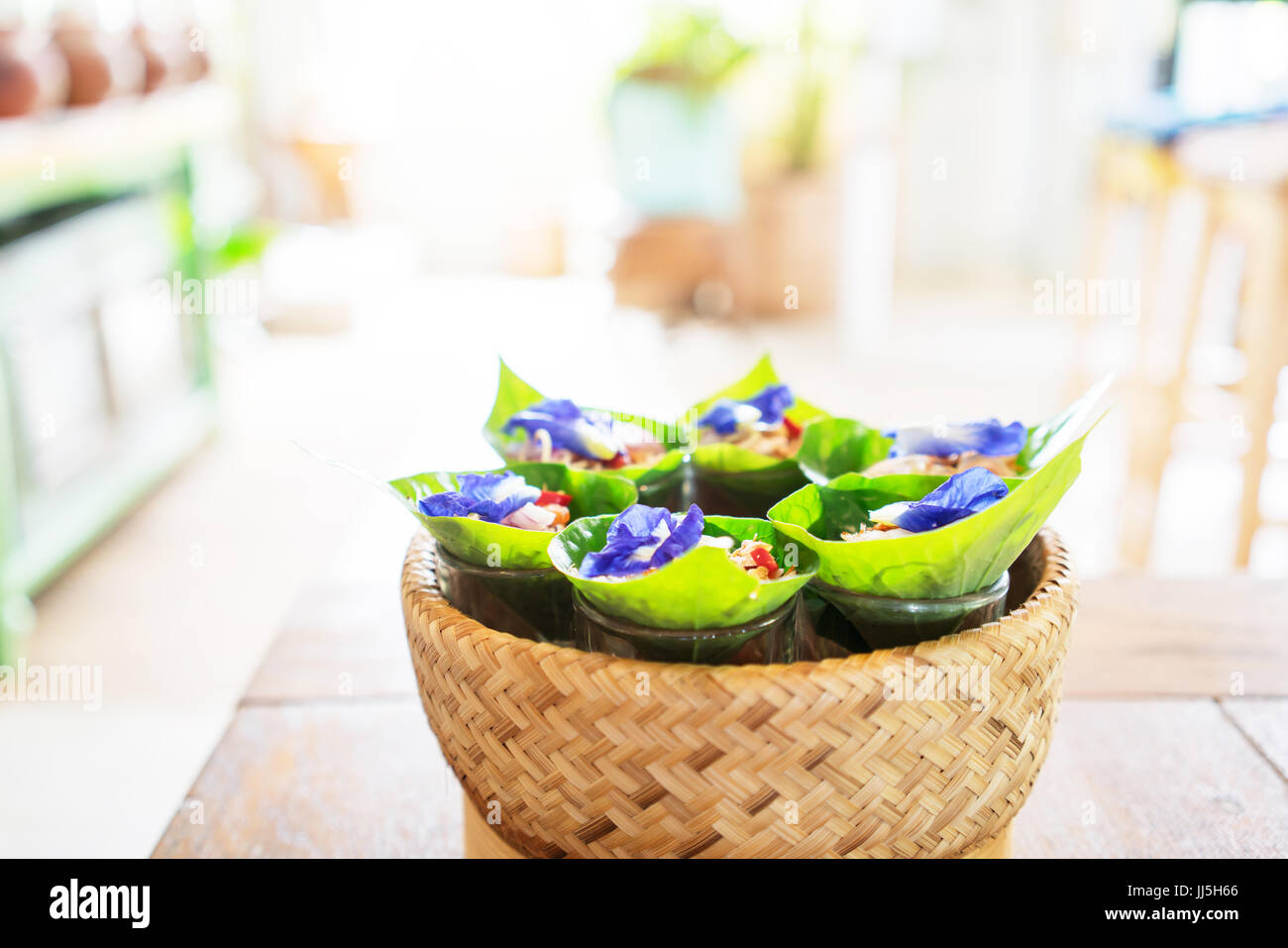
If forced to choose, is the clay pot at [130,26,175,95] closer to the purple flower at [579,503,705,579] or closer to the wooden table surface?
the wooden table surface

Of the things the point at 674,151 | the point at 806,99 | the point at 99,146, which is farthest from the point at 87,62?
the point at 806,99

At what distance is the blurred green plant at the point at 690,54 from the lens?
13.9 feet

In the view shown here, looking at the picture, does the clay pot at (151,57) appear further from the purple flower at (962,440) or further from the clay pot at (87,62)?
the purple flower at (962,440)

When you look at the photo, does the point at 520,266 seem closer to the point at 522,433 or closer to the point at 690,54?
the point at 690,54

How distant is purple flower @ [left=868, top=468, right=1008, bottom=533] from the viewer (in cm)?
56

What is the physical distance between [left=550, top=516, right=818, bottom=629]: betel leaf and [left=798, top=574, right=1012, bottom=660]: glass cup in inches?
1.2

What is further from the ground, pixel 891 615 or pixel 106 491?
pixel 891 615

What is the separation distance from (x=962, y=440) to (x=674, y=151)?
12.5 feet

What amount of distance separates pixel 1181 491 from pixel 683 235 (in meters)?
2.15

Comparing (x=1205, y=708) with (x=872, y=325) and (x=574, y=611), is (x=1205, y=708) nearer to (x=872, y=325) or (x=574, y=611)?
(x=574, y=611)

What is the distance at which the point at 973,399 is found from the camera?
3844 mm

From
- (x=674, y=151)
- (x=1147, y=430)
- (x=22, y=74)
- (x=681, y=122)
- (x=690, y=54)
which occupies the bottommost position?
(x=1147, y=430)

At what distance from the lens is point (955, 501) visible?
57cm

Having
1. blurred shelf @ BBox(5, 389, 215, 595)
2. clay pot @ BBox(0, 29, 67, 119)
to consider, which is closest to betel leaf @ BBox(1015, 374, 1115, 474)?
blurred shelf @ BBox(5, 389, 215, 595)
